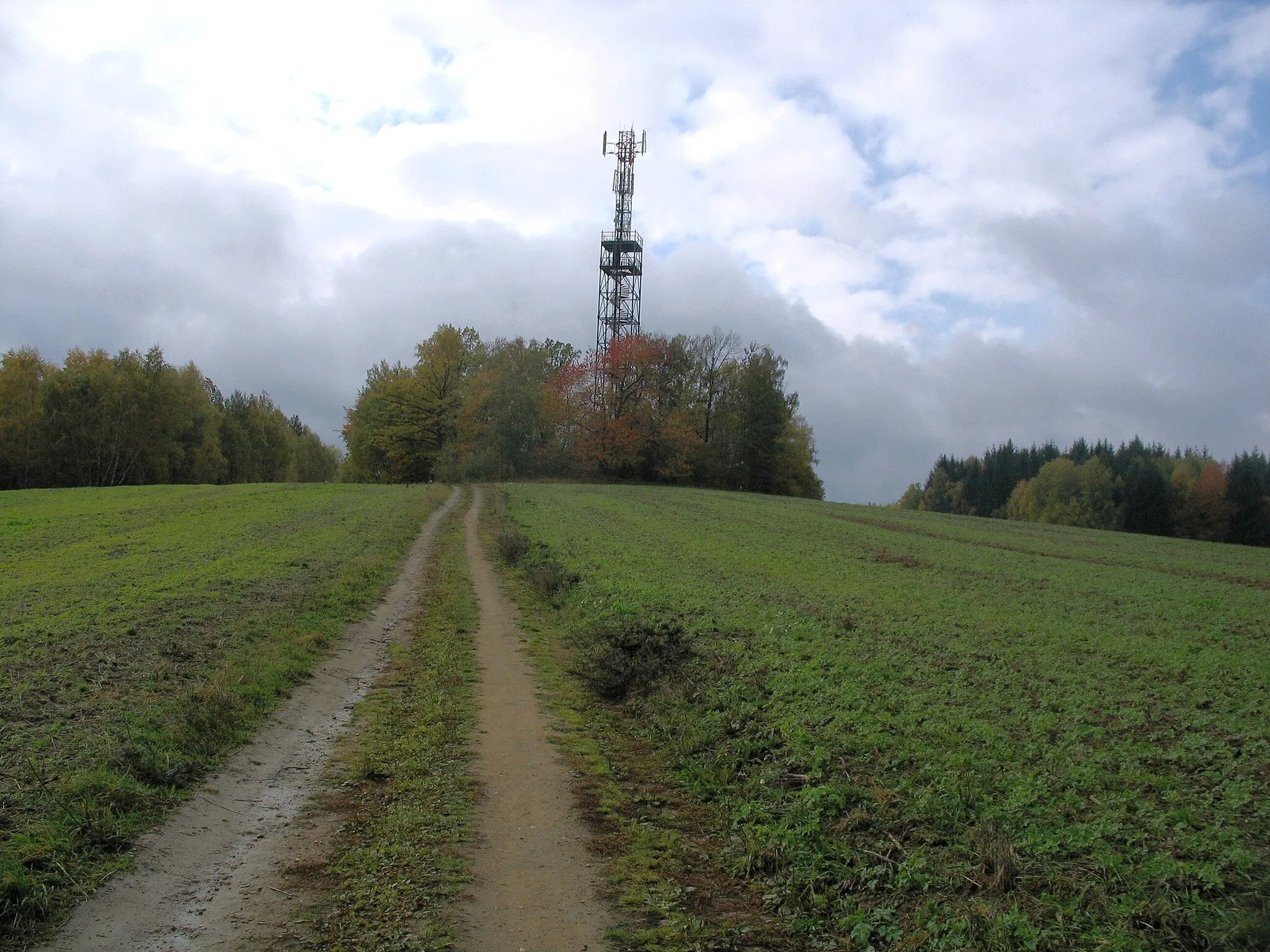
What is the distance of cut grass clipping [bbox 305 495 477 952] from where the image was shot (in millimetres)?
6113

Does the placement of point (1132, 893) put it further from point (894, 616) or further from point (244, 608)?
point (244, 608)

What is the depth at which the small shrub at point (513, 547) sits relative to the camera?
27.2 m

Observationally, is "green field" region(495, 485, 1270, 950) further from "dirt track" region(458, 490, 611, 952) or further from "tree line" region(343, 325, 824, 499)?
"tree line" region(343, 325, 824, 499)

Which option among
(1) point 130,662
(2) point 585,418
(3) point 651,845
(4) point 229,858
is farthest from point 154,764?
(2) point 585,418

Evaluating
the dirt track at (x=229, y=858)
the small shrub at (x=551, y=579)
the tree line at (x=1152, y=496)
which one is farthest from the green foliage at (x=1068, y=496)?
the dirt track at (x=229, y=858)

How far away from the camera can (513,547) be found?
27.8 meters

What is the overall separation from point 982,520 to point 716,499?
20.3 metres

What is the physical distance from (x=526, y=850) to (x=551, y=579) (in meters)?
14.5

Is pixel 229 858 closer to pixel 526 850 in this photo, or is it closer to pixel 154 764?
pixel 154 764

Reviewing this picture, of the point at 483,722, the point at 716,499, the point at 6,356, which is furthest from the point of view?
the point at 6,356

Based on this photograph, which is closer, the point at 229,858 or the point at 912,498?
the point at 229,858

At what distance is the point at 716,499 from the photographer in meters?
58.9

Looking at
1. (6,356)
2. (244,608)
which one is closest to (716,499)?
(244,608)

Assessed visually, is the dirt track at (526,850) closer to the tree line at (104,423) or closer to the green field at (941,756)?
the green field at (941,756)
